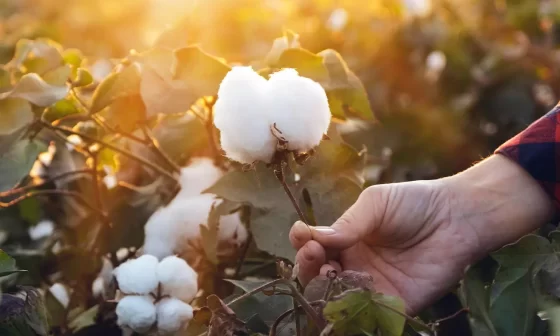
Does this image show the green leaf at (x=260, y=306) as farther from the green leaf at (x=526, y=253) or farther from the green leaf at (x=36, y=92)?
the green leaf at (x=36, y=92)

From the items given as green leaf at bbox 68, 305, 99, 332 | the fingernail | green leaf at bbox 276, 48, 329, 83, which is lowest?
green leaf at bbox 68, 305, 99, 332

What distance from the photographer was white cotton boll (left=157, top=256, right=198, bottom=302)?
0.69 meters

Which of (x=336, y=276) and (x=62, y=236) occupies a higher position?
(x=336, y=276)

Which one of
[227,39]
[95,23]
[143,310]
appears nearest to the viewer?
[143,310]

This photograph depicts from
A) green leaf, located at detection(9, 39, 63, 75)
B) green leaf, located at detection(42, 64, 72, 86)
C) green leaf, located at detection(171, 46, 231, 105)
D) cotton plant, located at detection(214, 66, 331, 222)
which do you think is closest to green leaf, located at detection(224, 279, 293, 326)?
cotton plant, located at detection(214, 66, 331, 222)

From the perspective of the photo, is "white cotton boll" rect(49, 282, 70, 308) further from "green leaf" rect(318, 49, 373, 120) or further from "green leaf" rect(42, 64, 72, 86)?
"green leaf" rect(318, 49, 373, 120)

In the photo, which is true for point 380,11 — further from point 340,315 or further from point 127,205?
point 340,315

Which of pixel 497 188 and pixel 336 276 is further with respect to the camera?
pixel 497 188

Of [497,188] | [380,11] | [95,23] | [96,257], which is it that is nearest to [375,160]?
[497,188]

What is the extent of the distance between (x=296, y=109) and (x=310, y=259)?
5.4 inches

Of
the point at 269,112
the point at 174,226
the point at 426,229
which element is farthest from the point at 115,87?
the point at 426,229

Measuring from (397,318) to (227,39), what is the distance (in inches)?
50.7

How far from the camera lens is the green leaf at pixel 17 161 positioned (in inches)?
30.2

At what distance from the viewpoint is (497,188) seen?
807 millimetres
